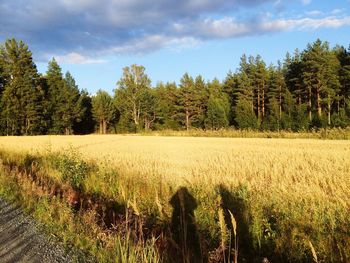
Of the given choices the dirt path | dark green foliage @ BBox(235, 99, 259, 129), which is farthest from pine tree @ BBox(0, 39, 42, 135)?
the dirt path

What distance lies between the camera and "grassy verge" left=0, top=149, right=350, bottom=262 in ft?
17.6

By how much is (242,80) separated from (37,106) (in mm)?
43293

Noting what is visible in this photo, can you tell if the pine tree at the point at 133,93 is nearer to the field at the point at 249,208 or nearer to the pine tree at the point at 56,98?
the pine tree at the point at 56,98

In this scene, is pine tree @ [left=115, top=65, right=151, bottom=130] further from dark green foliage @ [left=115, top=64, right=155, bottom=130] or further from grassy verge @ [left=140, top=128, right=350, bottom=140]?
grassy verge @ [left=140, top=128, right=350, bottom=140]

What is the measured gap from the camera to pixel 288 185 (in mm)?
9359

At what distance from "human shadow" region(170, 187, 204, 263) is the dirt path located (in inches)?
62.6

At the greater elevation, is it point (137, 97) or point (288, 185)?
point (137, 97)

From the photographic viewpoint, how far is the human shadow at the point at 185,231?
548cm

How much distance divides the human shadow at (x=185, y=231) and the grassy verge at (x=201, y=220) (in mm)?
17

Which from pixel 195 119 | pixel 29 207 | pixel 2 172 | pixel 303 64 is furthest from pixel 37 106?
pixel 29 207

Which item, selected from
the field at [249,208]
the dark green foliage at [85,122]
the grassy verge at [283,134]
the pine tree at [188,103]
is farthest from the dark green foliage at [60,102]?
the field at [249,208]

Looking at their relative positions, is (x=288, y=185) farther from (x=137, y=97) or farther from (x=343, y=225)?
(x=137, y=97)

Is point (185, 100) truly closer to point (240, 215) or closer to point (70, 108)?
point (70, 108)

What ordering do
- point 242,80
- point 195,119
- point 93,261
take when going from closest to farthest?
point 93,261 < point 242,80 < point 195,119
